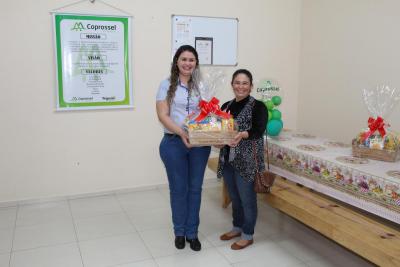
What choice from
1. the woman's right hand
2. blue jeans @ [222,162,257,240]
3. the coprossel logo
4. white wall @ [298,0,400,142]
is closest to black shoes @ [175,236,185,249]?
blue jeans @ [222,162,257,240]

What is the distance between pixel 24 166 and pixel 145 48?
1.60 meters

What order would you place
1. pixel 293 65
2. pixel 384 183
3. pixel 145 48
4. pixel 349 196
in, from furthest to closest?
pixel 293 65 → pixel 145 48 → pixel 349 196 → pixel 384 183

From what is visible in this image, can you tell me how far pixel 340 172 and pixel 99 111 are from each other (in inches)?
91.0

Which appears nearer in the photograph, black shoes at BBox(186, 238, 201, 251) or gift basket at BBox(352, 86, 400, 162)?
gift basket at BBox(352, 86, 400, 162)

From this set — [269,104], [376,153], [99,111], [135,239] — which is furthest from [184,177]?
[99,111]

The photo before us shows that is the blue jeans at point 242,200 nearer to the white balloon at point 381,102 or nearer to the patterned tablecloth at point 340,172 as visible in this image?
the patterned tablecloth at point 340,172

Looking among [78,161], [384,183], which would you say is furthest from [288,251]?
[78,161]

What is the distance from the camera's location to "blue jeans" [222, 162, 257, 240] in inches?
98.7

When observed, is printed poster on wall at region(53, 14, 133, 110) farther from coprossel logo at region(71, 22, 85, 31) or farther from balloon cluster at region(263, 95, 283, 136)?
balloon cluster at region(263, 95, 283, 136)

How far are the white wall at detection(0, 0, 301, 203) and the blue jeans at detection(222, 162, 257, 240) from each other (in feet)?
4.56

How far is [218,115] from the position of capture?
2350mm

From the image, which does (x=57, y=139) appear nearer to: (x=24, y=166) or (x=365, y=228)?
(x=24, y=166)

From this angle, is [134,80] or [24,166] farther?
[134,80]

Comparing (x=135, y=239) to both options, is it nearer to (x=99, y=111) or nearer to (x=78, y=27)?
(x=99, y=111)
